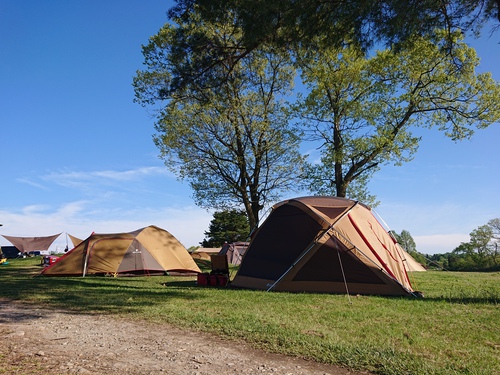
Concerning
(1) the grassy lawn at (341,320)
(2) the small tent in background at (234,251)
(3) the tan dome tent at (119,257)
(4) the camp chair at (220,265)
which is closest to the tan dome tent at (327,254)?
(1) the grassy lawn at (341,320)

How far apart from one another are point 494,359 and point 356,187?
18316 mm

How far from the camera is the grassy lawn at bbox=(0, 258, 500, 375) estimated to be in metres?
4.67

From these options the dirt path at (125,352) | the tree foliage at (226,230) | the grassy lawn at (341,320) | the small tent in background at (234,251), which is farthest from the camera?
the tree foliage at (226,230)

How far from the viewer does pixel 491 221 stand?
49.7 metres

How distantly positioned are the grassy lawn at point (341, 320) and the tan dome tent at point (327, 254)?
0.69 meters

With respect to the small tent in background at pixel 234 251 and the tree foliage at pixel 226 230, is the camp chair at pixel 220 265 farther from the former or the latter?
the tree foliage at pixel 226 230

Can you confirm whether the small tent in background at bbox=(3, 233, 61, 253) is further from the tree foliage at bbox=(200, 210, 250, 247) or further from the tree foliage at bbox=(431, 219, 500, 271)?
the tree foliage at bbox=(431, 219, 500, 271)

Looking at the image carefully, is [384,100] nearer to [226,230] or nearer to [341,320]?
[341,320]

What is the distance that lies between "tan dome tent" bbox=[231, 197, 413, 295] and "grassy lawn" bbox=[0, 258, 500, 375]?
685 millimetres

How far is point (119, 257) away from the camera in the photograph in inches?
659

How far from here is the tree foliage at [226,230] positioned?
4984cm

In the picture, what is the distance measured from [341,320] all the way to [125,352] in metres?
3.44

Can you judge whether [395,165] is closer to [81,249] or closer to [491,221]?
[81,249]

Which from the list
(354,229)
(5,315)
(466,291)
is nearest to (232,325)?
(5,315)
